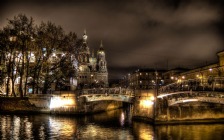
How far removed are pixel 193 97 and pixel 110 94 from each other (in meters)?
15.2

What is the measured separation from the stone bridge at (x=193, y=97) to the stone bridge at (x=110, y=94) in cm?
720

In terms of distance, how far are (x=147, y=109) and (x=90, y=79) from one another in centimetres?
13299

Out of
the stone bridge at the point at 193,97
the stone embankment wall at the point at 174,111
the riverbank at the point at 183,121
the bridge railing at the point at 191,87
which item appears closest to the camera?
the bridge railing at the point at 191,87

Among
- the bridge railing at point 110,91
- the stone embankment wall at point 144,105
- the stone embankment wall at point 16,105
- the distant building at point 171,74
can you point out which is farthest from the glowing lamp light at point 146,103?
the distant building at point 171,74

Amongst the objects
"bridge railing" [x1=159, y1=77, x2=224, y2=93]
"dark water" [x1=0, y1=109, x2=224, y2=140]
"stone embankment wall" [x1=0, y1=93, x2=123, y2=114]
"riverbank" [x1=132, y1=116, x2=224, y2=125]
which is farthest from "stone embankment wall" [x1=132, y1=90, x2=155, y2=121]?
"stone embankment wall" [x1=0, y1=93, x2=123, y2=114]

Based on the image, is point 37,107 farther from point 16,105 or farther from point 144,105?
point 144,105

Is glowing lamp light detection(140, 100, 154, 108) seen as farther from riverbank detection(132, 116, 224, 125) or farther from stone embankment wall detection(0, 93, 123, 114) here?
stone embankment wall detection(0, 93, 123, 114)

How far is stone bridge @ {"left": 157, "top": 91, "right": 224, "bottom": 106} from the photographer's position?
35.5m

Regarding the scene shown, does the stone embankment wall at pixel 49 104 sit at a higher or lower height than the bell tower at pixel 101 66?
lower

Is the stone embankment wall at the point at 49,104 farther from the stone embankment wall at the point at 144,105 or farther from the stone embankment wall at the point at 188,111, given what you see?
the stone embankment wall at the point at 188,111

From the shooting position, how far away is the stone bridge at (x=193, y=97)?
3550cm

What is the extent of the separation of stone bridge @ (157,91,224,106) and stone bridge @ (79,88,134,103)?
7198 millimetres

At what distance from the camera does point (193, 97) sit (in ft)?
124

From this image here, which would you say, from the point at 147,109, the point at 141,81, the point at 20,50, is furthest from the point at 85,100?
the point at 141,81
